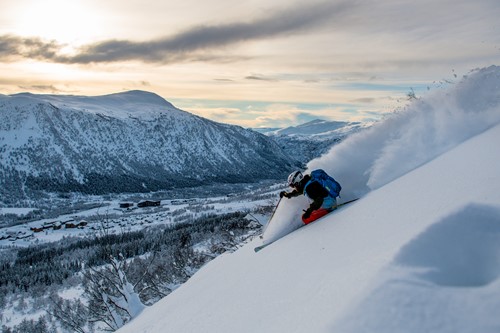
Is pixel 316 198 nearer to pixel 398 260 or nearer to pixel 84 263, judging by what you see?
pixel 398 260

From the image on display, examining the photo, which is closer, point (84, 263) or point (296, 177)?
point (296, 177)

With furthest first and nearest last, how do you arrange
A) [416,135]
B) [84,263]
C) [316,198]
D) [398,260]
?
[84,263] → [416,135] → [316,198] → [398,260]

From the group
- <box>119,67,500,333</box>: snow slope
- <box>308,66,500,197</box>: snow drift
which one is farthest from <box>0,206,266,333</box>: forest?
<box>119,67,500,333</box>: snow slope

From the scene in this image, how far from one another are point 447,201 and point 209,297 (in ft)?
12.8

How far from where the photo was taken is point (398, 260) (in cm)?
337

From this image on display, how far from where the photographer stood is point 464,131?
8.56 meters

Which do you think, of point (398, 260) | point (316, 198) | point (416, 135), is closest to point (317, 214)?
point (316, 198)

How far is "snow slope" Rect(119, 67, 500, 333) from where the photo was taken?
286 cm

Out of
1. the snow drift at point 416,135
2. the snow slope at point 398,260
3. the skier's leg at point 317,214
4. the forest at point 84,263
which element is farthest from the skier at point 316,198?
the forest at point 84,263

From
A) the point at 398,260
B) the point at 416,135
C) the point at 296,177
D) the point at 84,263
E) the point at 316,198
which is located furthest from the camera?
the point at 84,263

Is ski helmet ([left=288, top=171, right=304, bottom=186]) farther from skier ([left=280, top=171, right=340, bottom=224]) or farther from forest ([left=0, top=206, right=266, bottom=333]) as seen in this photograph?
forest ([left=0, top=206, right=266, bottom=333])

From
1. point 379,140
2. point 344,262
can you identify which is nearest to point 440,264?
point 344,262

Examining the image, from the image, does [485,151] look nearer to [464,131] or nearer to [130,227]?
[464,131]

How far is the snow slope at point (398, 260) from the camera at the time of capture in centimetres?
286
